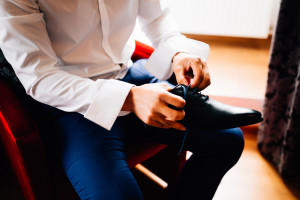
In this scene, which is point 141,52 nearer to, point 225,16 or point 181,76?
point 181,76

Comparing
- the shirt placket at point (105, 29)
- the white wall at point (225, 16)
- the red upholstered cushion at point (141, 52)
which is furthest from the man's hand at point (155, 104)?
the white wall at point (225, 16)

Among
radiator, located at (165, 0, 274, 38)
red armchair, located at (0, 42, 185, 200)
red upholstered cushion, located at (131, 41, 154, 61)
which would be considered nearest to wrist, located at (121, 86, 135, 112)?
red armchair, located at (0, 42, 185, 200)

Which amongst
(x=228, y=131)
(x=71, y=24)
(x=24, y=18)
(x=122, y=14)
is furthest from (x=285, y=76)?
(x=24, y=18)

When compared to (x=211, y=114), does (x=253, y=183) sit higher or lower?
lower

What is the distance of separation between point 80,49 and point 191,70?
1.13ft

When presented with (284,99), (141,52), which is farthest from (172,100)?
(284,99)

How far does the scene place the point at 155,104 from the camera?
2.14 ft

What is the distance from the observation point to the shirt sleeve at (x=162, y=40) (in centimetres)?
93

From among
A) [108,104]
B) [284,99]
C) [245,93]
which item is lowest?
[245,93]

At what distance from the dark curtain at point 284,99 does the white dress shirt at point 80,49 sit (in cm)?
40

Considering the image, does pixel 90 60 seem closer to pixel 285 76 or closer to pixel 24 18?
pixel 24 18

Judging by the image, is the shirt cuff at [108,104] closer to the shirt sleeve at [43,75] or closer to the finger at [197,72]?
the shirt sleeve at [43,75]

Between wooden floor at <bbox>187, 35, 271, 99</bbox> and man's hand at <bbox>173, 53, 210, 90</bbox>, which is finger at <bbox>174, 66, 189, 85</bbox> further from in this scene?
wooden floor at <bbox>187, 35, 271, 99</bbox>

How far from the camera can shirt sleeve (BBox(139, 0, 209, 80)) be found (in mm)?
932
